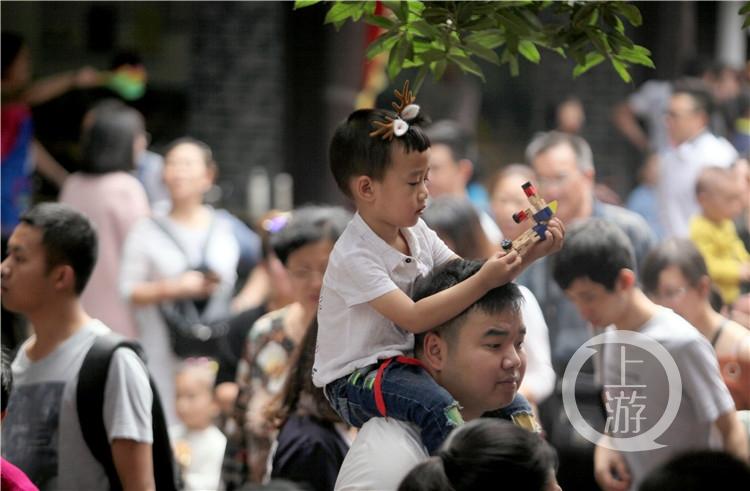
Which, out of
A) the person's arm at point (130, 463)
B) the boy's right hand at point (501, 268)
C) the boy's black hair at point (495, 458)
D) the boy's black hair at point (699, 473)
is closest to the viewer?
the boy's black hair at point (699, 473)

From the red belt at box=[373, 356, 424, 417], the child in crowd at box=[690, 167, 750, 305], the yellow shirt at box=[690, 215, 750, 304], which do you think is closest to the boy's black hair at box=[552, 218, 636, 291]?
the red belt at box=[373, 356, 424, 417]

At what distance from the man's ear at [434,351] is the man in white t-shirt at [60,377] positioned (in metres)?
1.33

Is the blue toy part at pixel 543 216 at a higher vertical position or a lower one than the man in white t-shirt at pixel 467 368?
higher

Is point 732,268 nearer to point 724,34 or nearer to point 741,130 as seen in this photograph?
point 741,130

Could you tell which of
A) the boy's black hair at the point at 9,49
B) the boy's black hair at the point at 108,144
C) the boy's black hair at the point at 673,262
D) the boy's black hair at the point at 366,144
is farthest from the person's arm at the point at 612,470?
the boy's black hair at the point at 9,49

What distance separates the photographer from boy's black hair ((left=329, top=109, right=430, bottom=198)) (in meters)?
3.66

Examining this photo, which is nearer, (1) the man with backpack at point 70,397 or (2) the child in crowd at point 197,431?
(1) the man with backpack at point 70,397

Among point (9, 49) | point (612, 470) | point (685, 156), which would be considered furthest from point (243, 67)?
point (612, 470)

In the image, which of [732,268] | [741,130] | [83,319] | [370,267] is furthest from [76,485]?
[741,130]

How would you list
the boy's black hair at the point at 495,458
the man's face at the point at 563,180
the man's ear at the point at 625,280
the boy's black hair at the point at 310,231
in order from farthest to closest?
the man's face at the point at 563,180 < the boy's black hair at the point at 310,231 < the man's ear at the point at 625,280 < the boy's black hair at the point at 495,458

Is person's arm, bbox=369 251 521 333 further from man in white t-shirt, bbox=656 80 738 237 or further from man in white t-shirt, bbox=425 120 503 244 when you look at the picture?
man in white t-shirt, bbox=656 80 738 237

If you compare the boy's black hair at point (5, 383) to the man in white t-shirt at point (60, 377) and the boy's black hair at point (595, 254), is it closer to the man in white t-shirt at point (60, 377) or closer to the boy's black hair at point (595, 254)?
the man in white t-shirt at point (60, 377)

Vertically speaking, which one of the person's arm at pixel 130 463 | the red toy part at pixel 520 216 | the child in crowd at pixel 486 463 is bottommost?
the person's arm at pixel 130 463

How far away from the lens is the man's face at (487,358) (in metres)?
3.56
